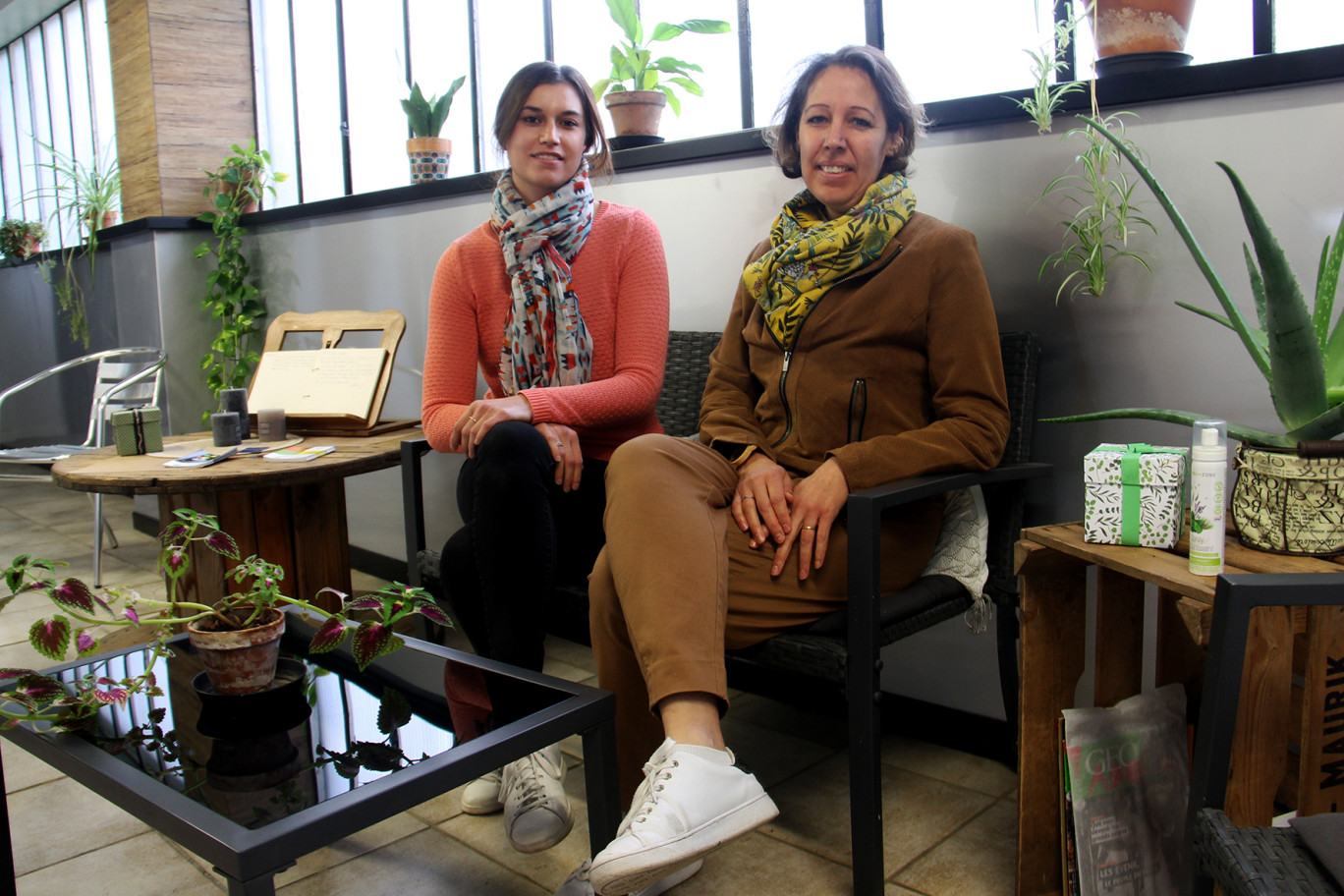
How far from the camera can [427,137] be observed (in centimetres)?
318

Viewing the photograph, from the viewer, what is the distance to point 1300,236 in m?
1.48

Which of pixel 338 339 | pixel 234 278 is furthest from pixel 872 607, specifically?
pixel 234 278

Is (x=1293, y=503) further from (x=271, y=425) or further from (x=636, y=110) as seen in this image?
(x=271, y=425)

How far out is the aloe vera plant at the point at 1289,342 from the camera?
108cm

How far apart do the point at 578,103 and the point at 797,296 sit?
2.34 ft

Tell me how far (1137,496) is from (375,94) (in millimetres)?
3450

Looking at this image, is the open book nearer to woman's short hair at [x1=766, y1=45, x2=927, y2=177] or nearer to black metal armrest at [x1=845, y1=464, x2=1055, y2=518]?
woman's short hair at [x1=766, y1=45, x2=927, y2=177]

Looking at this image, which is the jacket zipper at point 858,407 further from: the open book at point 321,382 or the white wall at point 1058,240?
the open book at point 321,382

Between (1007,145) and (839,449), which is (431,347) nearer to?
(839,449)

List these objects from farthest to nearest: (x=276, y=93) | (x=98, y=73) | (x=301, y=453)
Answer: (x=98, y=73) < (x=276, y=93) < (x=301, y=453)

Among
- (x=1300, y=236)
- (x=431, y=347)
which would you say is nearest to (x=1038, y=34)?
(x=1300, y=236)

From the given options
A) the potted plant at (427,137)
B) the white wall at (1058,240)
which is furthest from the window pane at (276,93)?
the white wall at (1058,240)

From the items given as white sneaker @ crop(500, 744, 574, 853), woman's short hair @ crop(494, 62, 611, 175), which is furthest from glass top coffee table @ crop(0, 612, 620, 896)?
woman's short hair @ crop(494, 62, 611, 175)

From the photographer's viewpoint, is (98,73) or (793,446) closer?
(793,446)
